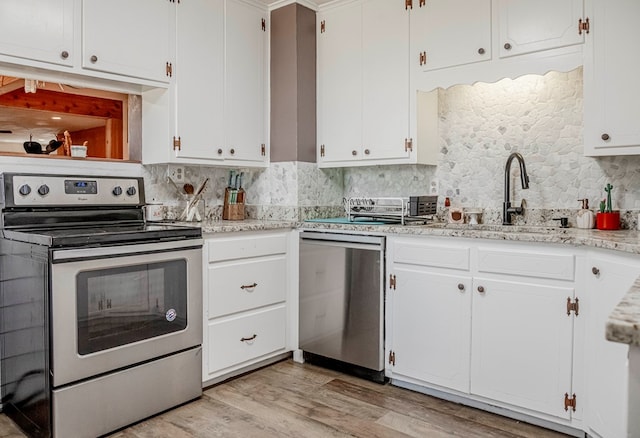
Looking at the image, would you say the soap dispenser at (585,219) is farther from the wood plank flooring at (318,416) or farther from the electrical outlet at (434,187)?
the wood plank flooring at (318,416)

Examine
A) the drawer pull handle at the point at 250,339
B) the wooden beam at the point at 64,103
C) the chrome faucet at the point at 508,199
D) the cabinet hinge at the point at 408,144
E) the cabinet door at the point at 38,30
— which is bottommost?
the drawer pull handle at the point at 250,339

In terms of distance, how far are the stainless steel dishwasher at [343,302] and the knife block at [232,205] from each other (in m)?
0.59

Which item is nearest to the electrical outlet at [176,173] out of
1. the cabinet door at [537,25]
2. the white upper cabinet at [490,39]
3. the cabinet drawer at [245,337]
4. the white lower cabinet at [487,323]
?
the cabinet drawer at [245,337]

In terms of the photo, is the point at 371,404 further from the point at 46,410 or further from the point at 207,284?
the point at 46,410

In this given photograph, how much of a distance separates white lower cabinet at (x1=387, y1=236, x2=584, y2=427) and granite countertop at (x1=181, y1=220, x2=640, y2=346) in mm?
53

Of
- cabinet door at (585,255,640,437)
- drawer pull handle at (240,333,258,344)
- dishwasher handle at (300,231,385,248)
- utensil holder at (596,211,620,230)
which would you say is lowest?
drawer pull handle at (240,333,258,344)

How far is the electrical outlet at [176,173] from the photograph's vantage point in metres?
3.34

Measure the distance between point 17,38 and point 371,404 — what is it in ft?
8.27

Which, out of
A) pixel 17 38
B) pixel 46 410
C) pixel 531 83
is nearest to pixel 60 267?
pixel 46 410

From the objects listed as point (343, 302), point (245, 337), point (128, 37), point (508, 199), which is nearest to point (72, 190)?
point (128, 37)

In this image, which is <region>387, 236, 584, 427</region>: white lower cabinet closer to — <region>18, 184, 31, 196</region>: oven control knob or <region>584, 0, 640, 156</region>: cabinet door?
<region>584, 0, 640, 156</region>: cabinet door

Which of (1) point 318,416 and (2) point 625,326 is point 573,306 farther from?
(2) point 625,326

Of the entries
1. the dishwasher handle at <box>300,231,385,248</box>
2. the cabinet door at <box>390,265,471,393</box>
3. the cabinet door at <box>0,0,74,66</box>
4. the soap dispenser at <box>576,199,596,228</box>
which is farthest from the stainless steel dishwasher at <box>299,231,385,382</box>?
the cabinet door at <box>0,0,74,66</box>

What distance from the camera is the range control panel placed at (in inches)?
98.1
